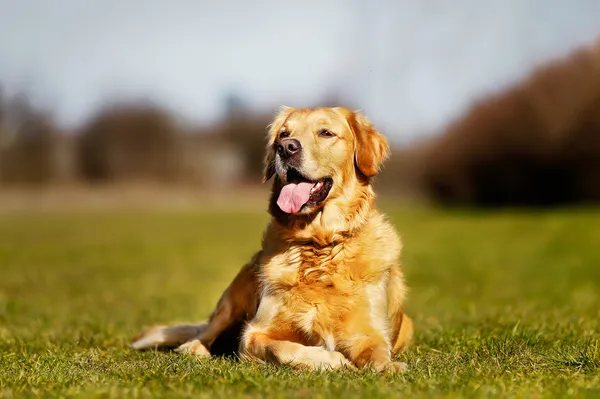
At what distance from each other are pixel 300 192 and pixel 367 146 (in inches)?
26.9

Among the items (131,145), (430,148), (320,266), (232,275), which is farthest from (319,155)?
(131,145)

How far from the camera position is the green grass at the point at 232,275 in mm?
4238

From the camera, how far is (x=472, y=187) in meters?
42.7

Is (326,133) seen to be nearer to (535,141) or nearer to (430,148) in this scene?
(535,141)

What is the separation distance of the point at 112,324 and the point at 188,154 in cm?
5828

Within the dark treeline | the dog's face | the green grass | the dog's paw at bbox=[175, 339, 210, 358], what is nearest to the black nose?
the dog's face

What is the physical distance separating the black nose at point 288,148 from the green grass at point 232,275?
1.52 metres

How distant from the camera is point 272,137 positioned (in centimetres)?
621

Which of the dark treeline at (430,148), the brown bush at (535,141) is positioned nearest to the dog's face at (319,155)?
the dark treeline at (430,148)

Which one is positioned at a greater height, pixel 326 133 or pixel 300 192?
pixel 326 133

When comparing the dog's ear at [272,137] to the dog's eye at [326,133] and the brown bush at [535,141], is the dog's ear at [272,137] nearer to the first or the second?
the dog's eye at [326,133]

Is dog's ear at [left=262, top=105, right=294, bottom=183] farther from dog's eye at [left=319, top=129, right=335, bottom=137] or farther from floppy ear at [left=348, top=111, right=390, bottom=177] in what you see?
floppy ear at [left=348, top=111, right=390, bottom=177]

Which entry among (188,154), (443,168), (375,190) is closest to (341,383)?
(375,190)

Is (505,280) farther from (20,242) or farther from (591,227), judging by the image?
(20,242)
